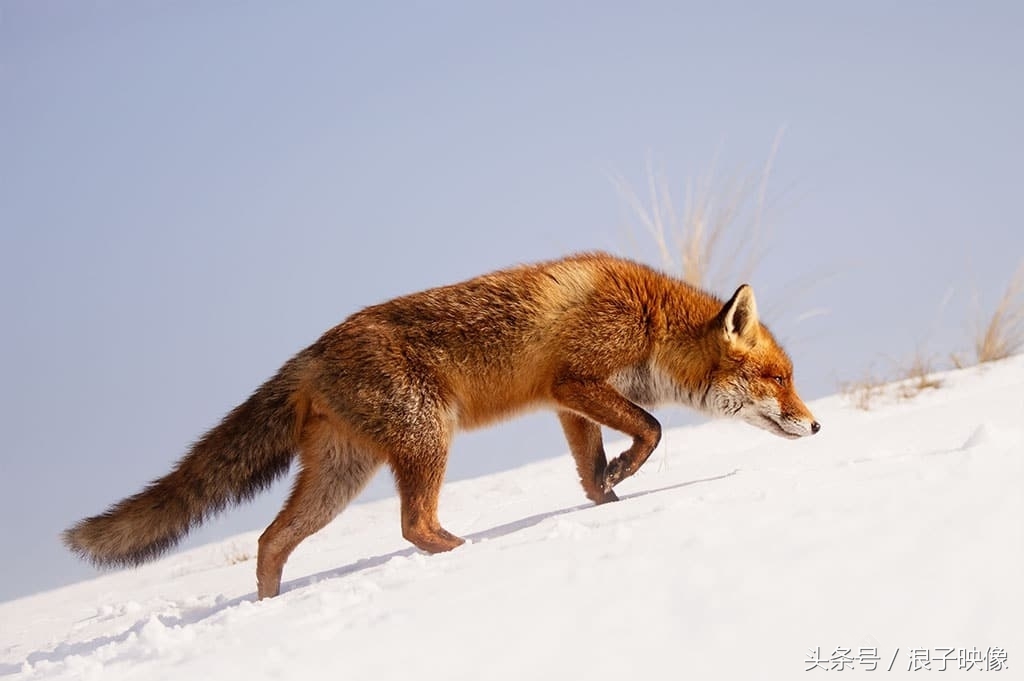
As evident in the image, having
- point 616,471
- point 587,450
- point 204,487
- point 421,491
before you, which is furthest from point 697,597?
point 204,487

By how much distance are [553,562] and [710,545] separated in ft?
1.98

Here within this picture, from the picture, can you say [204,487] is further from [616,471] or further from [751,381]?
[751,381]

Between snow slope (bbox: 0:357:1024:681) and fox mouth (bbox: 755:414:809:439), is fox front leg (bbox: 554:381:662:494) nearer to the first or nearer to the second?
snow slope (bbox: 0:357:1024:681)

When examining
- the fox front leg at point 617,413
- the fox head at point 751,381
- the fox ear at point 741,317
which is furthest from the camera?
the fox head at point 751,381

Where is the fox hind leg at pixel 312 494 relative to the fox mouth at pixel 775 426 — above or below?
above

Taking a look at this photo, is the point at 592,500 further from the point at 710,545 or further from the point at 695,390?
the point at 710,545

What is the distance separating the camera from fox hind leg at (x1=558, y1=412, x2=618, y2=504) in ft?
21.8

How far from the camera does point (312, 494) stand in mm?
6152

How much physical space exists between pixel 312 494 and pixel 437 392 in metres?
0.97

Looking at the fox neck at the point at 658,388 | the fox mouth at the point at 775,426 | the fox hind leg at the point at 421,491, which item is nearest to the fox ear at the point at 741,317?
the fox neck at the point at 658,388

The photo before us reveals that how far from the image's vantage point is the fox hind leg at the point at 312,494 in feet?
20.1

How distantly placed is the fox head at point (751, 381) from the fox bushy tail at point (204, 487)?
268cm

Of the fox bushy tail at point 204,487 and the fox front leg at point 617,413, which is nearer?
the fox front leg at point 617,413

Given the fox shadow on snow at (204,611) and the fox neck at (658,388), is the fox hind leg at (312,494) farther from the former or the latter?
the fox neck at (658,388)
